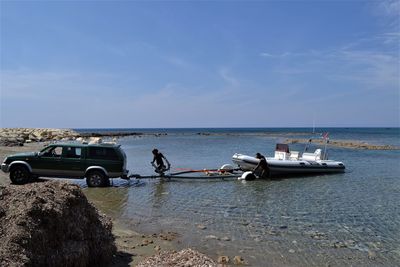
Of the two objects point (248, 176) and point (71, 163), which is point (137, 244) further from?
point (248, 176)

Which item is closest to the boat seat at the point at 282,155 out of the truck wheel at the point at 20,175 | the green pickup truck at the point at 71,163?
the green pickup truck at the point at 71,163

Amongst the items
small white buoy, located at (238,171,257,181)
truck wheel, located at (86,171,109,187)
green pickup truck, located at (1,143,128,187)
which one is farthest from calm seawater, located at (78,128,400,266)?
green pickup truck, located at (1,143,128,187)

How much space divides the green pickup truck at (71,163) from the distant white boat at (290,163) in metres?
7.31

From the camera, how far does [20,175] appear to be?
15961mm

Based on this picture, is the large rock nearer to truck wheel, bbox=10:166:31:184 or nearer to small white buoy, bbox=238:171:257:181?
truck wheel, bbox=10:166:31:184

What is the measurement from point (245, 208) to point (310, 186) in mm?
6538

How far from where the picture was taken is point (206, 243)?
8.65 meters

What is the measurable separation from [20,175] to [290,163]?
13.7 m

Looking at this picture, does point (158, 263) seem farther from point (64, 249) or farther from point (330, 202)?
point (330, 202)

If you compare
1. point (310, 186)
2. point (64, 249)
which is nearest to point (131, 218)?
point (64, 249)

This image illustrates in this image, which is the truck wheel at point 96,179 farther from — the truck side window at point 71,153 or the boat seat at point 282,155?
the boat seat at point 282,155

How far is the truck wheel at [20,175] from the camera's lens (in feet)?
52.1

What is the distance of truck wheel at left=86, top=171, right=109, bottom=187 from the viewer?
53.2 feet

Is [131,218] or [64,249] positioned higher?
[64,249]
